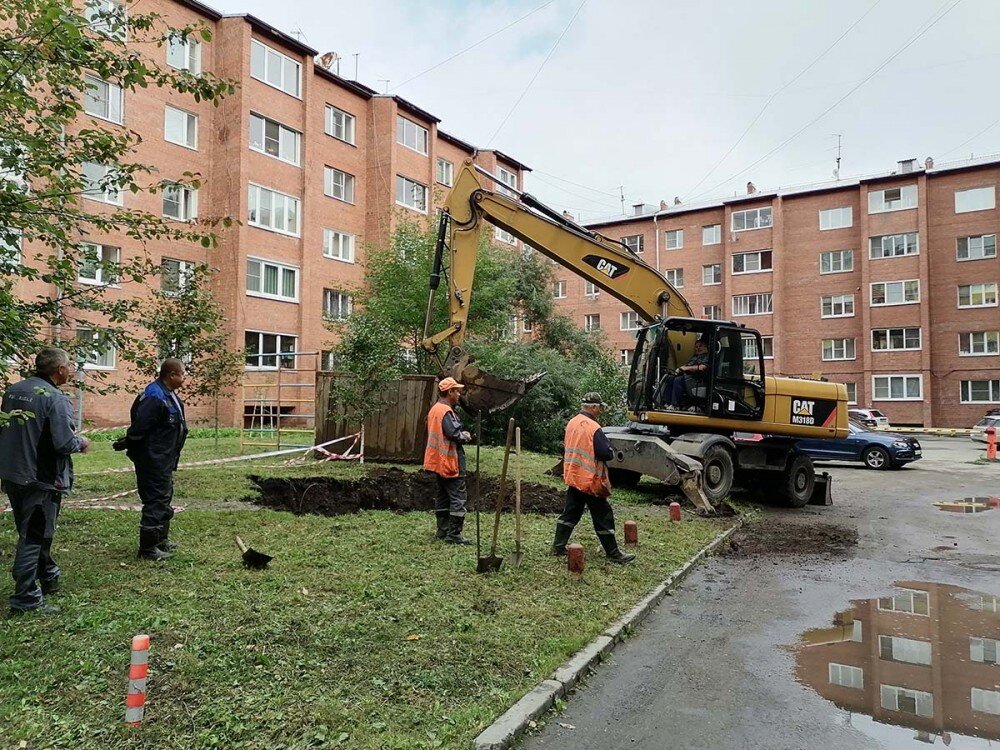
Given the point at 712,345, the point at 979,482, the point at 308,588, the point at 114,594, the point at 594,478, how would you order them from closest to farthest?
the point at 114,594 < the point at 308,588 < the point at 594,478 < the point at 712,345 < the point at 979,482

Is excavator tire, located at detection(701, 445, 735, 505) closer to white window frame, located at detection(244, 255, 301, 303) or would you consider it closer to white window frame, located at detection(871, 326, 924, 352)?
white window frame, located at detection(244, 255, 301, 303)

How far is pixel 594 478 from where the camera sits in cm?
754

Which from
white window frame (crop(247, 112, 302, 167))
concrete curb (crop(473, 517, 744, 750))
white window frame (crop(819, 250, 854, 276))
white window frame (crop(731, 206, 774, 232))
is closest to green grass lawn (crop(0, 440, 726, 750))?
concrete curb (crop(473, 517, 744, 750))

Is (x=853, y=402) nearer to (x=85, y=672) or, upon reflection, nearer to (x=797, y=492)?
(x=797, y=492)

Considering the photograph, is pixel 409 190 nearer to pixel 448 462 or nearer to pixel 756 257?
pixel 756 257

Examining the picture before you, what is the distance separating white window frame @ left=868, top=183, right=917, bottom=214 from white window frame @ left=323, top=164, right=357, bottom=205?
1239 inches

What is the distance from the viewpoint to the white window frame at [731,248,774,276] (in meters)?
46.3

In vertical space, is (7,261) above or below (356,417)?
above

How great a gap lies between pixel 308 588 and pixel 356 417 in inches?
372

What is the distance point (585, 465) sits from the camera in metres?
7.55

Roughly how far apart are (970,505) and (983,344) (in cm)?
3257

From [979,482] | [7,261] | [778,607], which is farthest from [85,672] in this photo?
[979,482]

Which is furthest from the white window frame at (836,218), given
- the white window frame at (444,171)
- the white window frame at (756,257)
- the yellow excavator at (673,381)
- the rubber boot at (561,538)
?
the rubber boot at (561,538)

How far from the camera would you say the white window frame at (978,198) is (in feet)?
133
